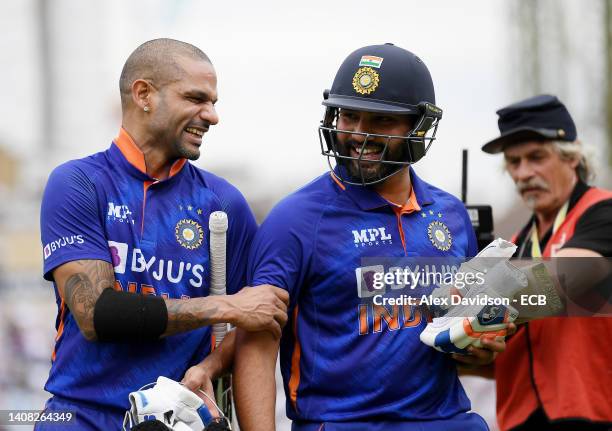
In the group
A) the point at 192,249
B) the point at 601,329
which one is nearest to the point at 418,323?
the point at 192,249

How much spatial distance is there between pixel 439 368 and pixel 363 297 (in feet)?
1.48

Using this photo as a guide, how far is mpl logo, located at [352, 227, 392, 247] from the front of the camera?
444cm

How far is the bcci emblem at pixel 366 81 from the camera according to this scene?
4508mm

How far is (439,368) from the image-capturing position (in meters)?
4.48

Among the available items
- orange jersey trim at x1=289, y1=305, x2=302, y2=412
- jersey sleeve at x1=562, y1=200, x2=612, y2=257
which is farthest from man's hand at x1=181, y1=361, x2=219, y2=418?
jersey sleeve at x1=562, y1=200, x2=612, y2=257

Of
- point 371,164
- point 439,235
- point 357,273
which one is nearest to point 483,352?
point 439,235

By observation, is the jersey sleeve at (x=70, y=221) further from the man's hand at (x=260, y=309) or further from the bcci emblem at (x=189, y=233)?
the man's hand at (x=260, y=309)

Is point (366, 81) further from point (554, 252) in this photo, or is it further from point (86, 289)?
point (554, 252)

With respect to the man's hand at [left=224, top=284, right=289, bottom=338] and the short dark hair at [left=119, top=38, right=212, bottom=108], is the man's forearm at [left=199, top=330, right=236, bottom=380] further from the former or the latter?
the short dark hair at [left=119, top=38, right=212, bottom=108]

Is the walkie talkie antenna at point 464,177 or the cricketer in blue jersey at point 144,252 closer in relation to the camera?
the cricketer in blue jersey at point 144,252

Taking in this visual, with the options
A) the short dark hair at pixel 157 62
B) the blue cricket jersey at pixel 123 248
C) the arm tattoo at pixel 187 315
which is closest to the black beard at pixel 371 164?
the blue cricket jersey at pixel 123 248

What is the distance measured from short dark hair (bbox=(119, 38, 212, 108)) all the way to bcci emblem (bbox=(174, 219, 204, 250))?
599 millimetres

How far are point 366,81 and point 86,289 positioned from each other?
4.66ft

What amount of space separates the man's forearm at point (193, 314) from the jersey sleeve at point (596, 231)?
1.99m
